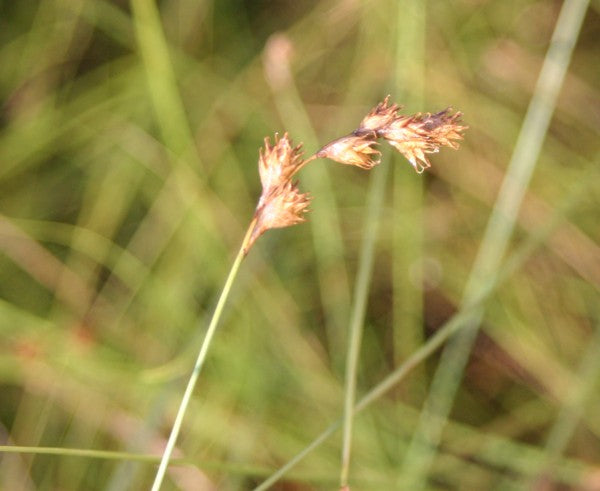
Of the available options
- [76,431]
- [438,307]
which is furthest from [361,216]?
[76,431]

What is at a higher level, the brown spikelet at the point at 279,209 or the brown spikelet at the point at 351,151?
the brown spikelet at the point at 351,151

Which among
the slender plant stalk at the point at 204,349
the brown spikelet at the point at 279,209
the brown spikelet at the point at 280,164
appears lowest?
the slender plant stalk at the point at 204,349

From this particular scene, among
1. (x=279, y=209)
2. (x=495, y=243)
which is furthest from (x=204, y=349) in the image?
(x=495, y=243)

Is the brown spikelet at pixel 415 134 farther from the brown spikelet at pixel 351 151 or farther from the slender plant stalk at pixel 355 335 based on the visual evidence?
the slender plant stalk at pixel 355 335

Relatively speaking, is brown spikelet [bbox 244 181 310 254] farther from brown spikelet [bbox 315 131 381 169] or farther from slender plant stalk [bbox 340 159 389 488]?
slender plant stalk [bbox 340 159 389 488]

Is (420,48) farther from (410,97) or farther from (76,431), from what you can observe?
(76,431)

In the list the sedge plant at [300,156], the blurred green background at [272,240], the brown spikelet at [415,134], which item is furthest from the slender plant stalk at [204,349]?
the blurred green background at [272,240]

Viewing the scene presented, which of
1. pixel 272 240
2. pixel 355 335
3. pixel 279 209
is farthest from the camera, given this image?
pixel 272 240

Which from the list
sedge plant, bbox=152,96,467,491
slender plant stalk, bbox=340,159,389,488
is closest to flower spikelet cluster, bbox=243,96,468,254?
sedge plant, bbox=152,96,467,491

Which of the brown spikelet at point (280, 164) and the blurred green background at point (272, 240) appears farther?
the blurred green background at point (272, 240)

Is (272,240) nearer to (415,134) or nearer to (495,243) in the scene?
(495,243)
